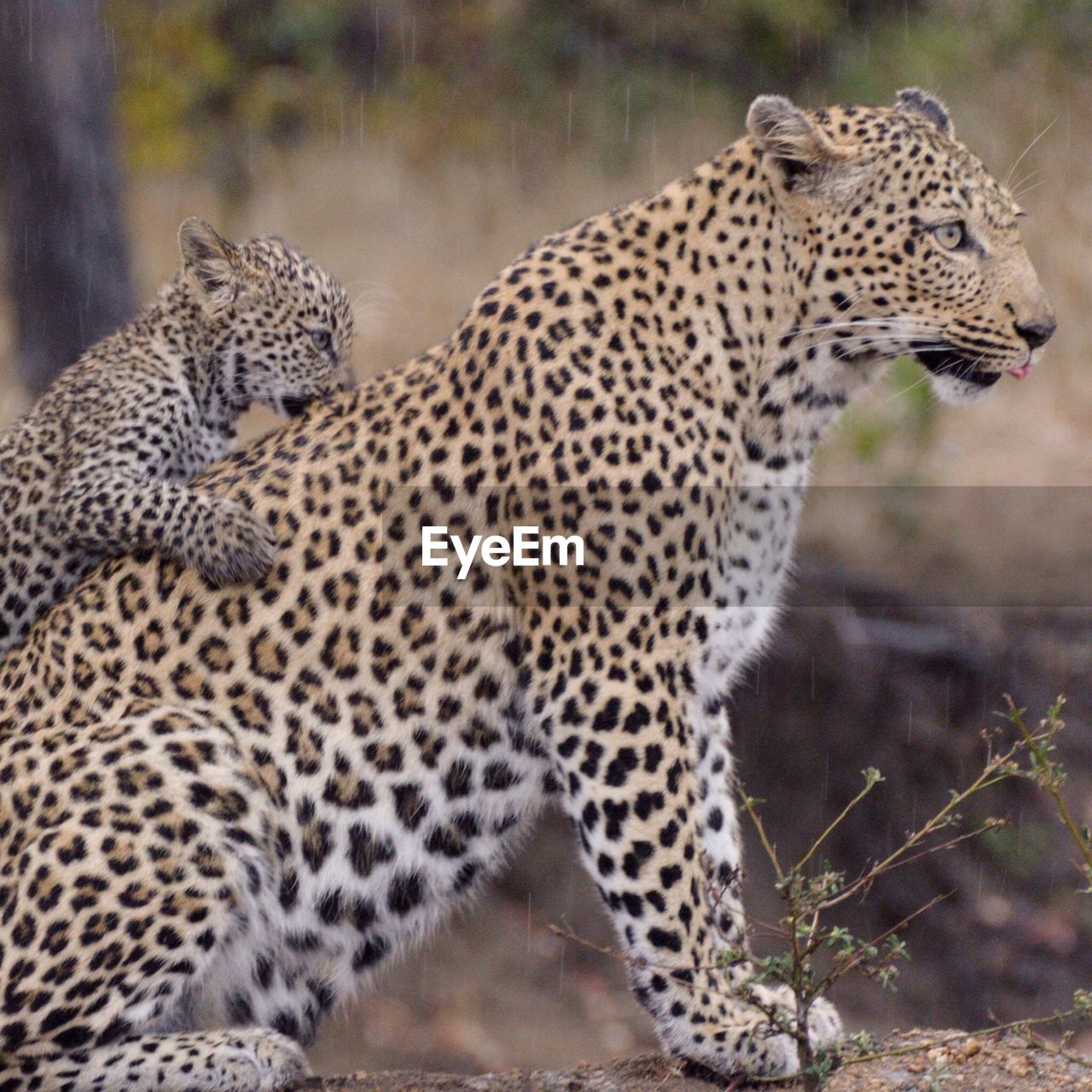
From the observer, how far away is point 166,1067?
557cm

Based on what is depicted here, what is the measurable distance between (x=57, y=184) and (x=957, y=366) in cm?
759

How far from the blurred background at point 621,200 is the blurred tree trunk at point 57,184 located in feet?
0.07

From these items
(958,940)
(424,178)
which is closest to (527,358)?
(958,940)

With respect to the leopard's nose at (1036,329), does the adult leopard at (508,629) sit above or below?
below

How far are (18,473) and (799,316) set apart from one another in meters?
2.81

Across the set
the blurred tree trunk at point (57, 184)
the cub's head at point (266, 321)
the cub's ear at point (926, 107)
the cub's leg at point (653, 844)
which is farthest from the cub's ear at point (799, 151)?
the blurred tree trunk at point (57, 184)

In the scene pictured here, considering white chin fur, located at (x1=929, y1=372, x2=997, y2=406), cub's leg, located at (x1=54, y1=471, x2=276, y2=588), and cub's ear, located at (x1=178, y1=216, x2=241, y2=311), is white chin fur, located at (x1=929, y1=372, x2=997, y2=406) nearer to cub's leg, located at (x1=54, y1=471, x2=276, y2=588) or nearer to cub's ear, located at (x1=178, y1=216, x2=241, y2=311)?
cub's leg, located at (x1=54, y1=471, x2=276, y2=588)

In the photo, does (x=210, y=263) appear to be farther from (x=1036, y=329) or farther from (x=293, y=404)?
(x=1036, y=329)

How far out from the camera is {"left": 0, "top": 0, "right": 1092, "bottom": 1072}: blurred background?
479 inches

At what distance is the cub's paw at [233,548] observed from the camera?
589cm

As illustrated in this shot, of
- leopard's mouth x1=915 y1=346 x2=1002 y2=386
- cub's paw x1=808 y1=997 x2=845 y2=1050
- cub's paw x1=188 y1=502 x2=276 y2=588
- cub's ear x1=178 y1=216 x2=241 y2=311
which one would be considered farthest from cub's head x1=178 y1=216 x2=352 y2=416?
cub's paw x1=808 y1=997 x2=845 y2=1050

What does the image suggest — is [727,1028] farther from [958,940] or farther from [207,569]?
[958,940]

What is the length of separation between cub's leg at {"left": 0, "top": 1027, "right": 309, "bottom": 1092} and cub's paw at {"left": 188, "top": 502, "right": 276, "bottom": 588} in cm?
143

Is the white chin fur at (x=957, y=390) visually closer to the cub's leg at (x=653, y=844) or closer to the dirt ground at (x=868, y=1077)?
the cub's leg at (x=653, y=844)
